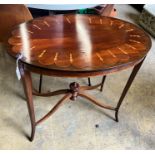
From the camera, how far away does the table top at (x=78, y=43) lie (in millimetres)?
925

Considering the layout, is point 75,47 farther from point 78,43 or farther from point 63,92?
point 63,92

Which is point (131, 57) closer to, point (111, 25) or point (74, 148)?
point (111, 25)

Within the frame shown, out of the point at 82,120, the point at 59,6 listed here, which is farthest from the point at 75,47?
the point at 59,6

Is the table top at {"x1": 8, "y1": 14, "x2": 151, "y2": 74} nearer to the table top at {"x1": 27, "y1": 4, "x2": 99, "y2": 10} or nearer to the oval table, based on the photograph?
the oval table

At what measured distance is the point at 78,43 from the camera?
106cm

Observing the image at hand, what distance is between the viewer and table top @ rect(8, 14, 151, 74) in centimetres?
92

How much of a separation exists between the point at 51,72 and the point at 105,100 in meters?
0.74

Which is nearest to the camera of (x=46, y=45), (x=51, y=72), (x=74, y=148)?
(x=51, y=72)

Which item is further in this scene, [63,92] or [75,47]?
[63,92]

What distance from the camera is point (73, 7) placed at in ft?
5.22

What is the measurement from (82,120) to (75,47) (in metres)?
0.55

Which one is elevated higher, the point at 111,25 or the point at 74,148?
the point at 111,25

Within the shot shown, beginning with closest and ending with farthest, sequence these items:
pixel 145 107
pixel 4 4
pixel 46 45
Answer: pixel 46 45, pixel 4 4, pixel 145 107

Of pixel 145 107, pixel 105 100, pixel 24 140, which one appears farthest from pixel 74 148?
pixel 145 107
